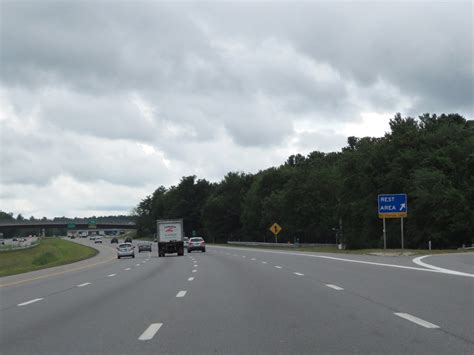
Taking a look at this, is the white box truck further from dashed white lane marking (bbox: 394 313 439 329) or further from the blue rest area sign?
dashed white lane marking (bbox: 394 313 439 329)

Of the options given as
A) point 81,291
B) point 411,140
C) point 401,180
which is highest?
point 411,140

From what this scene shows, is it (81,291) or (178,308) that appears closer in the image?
(178,308)

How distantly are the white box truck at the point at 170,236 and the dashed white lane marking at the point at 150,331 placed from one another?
48.5 meters

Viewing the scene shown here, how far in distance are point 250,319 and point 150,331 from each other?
2.06 metres

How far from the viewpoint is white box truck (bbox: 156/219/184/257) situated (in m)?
59.9

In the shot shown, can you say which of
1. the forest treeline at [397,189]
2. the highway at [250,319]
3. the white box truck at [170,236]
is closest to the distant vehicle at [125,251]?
the white box truck at [170,236]

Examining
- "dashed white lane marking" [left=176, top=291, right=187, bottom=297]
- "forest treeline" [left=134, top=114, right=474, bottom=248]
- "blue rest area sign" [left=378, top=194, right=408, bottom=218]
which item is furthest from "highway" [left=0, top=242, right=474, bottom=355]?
"forest treeline" [left=134, top=114, right=474, bottom=248]

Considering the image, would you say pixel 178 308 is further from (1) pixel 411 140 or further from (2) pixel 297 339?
(1) pixel 411 140

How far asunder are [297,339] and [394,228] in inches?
2628

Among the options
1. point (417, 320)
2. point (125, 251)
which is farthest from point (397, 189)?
point (417, 320)

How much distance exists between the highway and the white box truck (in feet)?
130

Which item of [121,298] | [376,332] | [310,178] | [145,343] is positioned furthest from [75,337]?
[310,178]

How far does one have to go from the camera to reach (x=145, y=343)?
374 inches

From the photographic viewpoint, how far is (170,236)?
60.3 metres
